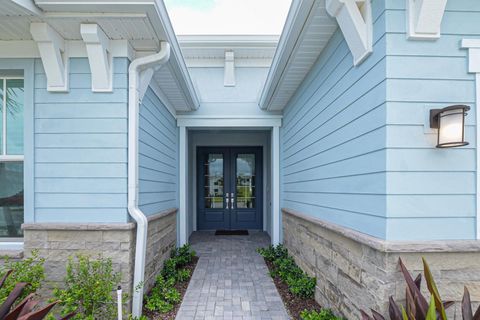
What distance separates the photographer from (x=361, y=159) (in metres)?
2.12

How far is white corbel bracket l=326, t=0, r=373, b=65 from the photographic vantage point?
1.98 meters

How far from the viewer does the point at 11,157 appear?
274 cm

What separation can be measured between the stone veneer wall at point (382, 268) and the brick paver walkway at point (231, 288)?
84 cm

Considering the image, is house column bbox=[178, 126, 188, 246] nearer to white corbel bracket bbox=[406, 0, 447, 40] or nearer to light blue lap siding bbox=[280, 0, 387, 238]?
light blue lap siding bbox=[280, 0, 387, 238]

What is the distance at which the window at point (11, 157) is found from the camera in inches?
108

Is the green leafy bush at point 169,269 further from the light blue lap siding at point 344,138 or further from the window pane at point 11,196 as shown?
the light blue lap siding at point 344,138

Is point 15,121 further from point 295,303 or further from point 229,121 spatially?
point 295,303

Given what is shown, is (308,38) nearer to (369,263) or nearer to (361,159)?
(361,159)

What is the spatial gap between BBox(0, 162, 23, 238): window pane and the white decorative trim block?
353 cm

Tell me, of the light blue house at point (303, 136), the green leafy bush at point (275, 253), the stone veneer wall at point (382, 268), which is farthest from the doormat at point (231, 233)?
the stone veneer wall at point (382, 268)

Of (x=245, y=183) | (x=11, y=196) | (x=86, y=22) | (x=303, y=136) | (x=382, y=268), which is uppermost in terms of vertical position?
(x=86, y=22)

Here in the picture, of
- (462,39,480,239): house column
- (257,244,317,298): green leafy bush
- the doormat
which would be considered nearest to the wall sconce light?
(462,39,480,239): house column

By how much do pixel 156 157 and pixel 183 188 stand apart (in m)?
1.68

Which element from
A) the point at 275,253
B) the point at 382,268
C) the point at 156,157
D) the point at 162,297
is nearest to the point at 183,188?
the point at 156,157
